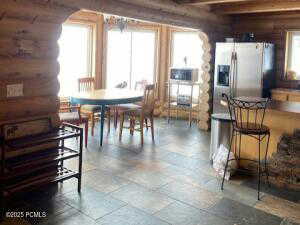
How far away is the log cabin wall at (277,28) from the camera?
229 inches

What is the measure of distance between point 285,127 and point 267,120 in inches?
8.3

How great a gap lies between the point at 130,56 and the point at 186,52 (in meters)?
1.21

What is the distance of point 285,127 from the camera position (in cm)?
363

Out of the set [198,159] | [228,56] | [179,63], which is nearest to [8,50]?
[198,159]

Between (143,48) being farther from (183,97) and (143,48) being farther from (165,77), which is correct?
(183,97)

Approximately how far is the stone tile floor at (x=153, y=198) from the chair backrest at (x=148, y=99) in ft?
3.17

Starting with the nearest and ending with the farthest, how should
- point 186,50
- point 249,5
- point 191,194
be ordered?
point 191,194 < point 249,5 < point 186,50

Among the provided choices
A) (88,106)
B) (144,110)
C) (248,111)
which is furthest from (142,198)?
(88,106)

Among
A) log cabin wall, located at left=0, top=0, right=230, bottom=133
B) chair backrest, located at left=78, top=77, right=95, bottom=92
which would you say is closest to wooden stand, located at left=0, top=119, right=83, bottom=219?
log cabin wall, located at left=0, top=0, right=230, bottom=133

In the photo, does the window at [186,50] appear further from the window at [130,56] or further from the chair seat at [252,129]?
the chair seat at [252,129]

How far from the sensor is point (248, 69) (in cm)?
547

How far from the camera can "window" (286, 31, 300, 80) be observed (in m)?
5.87

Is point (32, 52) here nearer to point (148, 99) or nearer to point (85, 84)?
point (148, 99)

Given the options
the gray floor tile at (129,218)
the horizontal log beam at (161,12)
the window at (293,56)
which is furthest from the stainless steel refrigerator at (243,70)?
the gray floor tile at (129,218)
